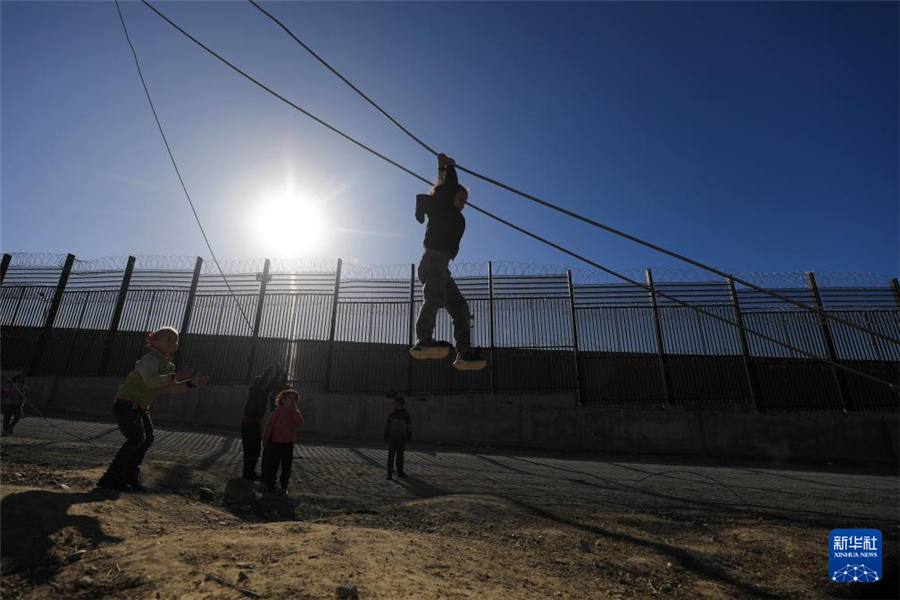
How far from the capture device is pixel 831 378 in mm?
11945

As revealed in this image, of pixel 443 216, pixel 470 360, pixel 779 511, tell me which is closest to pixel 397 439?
pixel 470 360

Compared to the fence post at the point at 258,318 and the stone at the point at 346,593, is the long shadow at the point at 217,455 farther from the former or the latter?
the stone at the point at 346,593

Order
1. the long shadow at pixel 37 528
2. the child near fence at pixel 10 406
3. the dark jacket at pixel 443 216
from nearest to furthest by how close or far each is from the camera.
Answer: the long shadow at pixel 37 528 → the dark jacket at pixel 443 216 → the child near fence at pixel 10 406

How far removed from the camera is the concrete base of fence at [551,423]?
37.1 feet

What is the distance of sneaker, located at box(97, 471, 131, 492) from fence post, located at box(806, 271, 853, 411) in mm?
14593

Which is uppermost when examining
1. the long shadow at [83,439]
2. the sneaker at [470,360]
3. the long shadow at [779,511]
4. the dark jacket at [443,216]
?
the dark jacket at [443,216]

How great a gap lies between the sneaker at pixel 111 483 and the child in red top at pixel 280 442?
6.14 ft

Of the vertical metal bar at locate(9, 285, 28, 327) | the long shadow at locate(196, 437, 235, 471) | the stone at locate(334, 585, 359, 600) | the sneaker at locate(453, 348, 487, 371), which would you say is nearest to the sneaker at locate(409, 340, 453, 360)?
the sneaker at locate(453, 348, 487, 371)

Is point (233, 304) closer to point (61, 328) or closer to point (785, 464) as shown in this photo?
point (61, 328)

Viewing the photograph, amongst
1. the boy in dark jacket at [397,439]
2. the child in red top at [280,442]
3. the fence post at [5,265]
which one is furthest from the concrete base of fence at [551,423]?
the child in red top at [280,442]

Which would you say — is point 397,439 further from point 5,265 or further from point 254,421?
point 5,265

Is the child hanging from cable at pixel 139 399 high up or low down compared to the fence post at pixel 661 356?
down

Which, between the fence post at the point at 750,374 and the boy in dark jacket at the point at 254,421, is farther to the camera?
the fence post at the point at 750,374

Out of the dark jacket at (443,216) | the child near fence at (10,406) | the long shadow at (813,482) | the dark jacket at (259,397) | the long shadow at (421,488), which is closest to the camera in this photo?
the dark jacket at (443,216)
